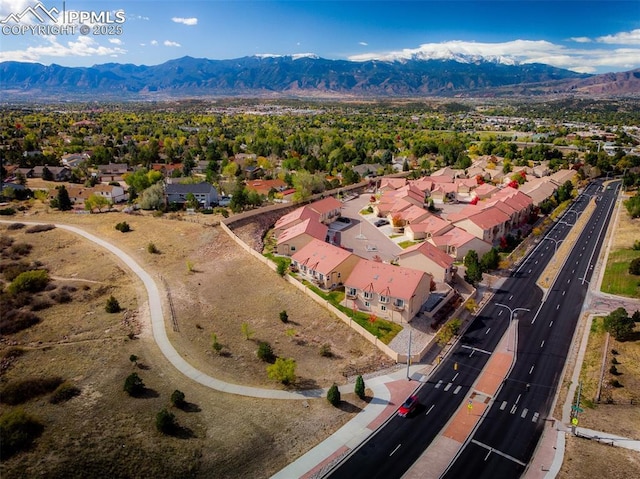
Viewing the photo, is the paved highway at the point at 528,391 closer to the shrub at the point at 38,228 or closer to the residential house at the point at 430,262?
the residential house at the point at 430,262

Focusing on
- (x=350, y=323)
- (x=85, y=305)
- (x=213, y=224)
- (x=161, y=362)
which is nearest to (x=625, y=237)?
(x=350, y=323)

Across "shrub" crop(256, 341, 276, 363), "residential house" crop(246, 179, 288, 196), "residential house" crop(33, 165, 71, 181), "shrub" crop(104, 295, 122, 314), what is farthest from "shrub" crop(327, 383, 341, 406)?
"residential house" crop(33, 165, 71, 181)

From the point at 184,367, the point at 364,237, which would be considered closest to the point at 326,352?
the point at 184,367

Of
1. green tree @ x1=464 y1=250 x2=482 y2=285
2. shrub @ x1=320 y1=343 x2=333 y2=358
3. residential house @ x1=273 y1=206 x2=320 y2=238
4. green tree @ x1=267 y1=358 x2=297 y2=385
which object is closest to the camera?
green tree @ x1=267 y1=358 x2=297 y2=385

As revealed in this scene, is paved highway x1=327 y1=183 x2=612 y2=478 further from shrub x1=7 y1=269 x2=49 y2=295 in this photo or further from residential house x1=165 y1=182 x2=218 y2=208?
residential house x1=165 y1=182 x2=218 y2=208

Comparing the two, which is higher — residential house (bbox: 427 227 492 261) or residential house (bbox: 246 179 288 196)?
residential house (bbox: 246 179 288 196)

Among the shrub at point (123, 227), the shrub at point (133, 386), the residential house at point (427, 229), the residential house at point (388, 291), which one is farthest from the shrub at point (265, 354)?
the shrub at point (123, 227)

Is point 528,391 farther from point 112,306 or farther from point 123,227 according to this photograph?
point 123,227
